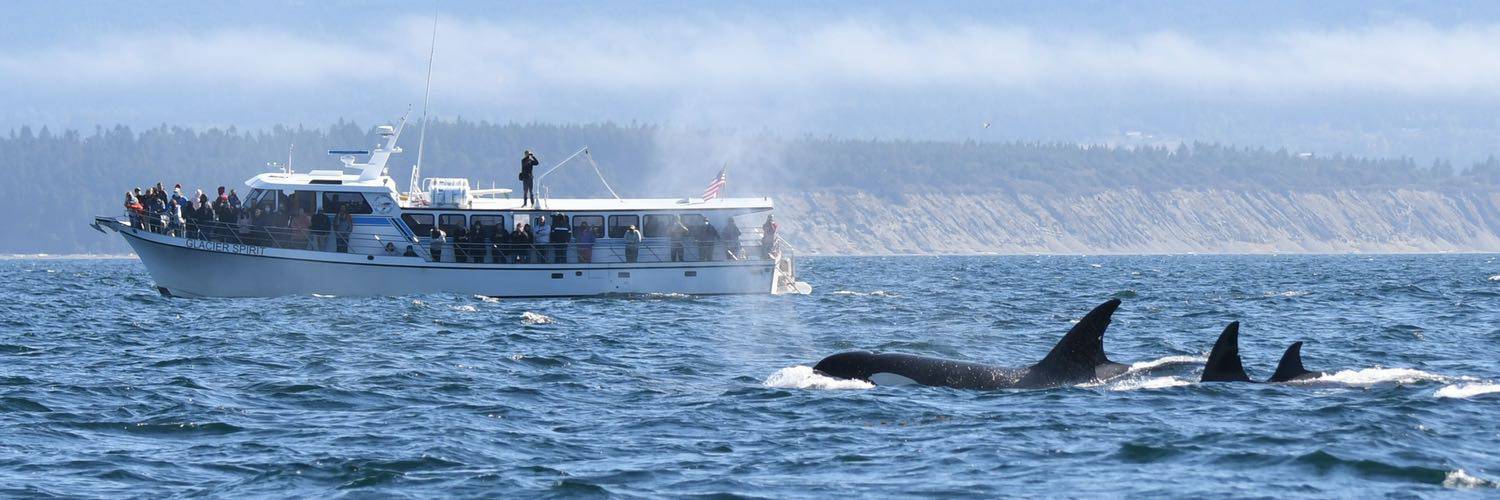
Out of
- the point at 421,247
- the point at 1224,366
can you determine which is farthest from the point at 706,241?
the point at 1224,366

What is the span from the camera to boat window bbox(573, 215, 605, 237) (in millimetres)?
46500

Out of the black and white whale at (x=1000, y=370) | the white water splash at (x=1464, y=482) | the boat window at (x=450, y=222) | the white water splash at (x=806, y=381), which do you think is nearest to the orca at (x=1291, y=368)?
the black and white whale at (x=1000, y=370)

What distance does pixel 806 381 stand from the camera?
21.3m

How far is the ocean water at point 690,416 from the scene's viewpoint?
1477 centimetres

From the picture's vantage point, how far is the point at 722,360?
25.8m

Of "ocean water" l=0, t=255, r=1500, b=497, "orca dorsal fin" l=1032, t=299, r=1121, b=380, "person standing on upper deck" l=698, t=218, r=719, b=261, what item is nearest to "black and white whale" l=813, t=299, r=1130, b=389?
"orca dorsal fin" l=1032, t=299, r=1121, b=380

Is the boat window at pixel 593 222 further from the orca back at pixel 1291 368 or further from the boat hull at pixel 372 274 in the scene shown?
the orca back at pixel 1291 368

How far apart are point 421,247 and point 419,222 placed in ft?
2.29

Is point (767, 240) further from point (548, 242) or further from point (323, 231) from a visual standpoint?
point (323, 231)

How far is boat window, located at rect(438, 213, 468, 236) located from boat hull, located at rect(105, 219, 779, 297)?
115 centimetres

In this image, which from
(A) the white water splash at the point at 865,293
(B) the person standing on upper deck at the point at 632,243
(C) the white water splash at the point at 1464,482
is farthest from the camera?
(A) the white water splash at the point at 865,293

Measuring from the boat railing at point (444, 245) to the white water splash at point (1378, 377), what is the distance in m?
26.1

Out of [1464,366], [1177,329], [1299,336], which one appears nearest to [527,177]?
[1177,329]

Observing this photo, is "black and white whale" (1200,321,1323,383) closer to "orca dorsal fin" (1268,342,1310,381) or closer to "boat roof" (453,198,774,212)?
"orca dorsal fin" (1268,342,1310,381)
